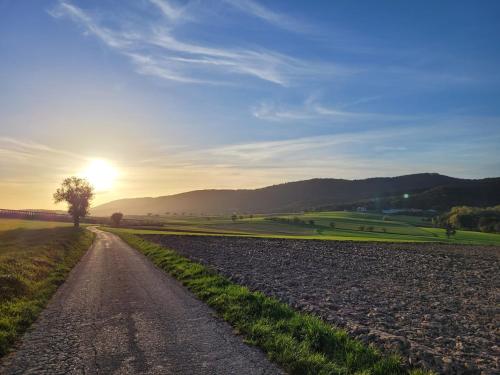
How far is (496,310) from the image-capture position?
1789 centimetres

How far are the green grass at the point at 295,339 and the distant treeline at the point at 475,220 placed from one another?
133m

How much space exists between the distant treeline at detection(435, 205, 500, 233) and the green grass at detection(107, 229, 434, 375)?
132623 millimetres

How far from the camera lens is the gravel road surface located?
380 inches

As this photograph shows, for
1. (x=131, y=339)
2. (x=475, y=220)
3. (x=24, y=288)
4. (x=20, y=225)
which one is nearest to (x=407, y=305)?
(x=131, y=339)

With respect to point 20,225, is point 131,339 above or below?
below

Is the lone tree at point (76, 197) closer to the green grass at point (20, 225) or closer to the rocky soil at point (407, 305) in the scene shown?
the green grass at point (20, 225)

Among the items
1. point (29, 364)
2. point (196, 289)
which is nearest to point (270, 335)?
point (29, 364)

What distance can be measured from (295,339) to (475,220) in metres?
147

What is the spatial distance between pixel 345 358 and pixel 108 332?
727 centimetres

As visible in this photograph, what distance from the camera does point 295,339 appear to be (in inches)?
456

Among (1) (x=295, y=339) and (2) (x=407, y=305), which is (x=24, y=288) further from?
(2) (x=407, y=305)

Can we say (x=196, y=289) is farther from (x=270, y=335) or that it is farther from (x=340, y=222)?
(x=340, y=222)

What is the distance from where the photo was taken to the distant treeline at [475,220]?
422 feet

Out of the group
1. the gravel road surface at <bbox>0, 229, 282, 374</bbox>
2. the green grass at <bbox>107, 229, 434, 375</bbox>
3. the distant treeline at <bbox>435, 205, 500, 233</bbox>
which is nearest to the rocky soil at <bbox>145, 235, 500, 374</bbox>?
→ the green grass at <bbox>107, 229, 434, 375</bbox>
